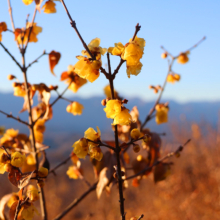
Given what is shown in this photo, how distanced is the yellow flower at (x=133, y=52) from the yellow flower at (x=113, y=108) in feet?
0.35

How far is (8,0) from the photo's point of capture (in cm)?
118

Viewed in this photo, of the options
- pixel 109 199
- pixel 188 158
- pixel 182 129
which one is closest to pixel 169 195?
pixel 109 199

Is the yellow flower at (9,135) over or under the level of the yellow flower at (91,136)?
under

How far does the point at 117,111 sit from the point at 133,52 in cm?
16

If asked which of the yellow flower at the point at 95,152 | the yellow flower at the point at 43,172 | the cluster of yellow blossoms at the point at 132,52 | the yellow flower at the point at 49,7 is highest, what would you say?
the yellow flower at the point at 49,7

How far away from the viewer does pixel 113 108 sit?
0.66m

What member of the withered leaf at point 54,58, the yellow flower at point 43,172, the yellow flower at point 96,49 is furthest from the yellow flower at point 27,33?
the yellow flower at point 43,172

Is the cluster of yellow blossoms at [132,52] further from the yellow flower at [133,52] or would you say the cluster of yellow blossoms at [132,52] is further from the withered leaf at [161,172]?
the withered leaf at [161,172]

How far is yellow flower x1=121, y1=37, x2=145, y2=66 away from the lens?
0.61m

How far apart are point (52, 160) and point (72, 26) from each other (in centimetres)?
906

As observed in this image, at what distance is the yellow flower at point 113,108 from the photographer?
648 millimetres

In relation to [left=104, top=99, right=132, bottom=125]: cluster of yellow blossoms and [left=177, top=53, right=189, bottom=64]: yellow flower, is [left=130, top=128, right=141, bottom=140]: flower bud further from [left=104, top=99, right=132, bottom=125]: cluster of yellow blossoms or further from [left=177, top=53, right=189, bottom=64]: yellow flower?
[left=177, top=53, right=189, bottom=64]: yellow flower

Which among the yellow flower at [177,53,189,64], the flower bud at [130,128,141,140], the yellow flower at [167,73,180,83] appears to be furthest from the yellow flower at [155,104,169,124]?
the flower bud at [130,128,141,140]

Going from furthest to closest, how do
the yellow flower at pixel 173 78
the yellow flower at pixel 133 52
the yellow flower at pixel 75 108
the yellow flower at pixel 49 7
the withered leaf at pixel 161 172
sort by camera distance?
the yellow flower at pixel 173 78, the yellow flower at pixel 75 108, the withered leaf at pixel 161 172, the yellow flower at pixel 49 7, the yellow flower at pixel 133 52
